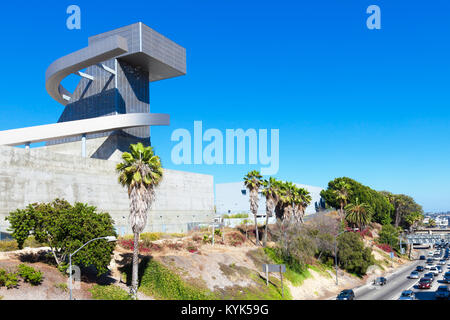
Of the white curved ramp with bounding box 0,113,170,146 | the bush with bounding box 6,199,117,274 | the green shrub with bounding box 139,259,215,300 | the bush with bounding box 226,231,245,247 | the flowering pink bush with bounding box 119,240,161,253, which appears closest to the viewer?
the bush with bounding box 6,199,117,274

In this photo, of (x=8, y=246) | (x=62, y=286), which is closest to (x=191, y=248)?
(x=8, y=246)

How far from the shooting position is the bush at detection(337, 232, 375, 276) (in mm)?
65438

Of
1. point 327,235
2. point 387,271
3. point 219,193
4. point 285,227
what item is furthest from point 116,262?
point 219,193

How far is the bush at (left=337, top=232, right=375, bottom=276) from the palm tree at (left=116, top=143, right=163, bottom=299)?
137ft

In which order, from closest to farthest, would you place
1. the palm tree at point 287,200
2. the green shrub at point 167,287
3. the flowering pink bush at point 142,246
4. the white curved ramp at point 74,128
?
the green shrub at point 167,287, the flowering pink bush at point 142,246, the white curved ramp at point 74,128, the palm tree at point 287,200

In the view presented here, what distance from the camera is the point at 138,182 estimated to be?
34625 millimetres

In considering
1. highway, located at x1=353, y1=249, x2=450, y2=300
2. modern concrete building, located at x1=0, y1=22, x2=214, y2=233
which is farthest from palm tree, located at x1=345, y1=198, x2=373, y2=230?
modern concrete building, located at x1=0, y1=22, x2=214, y2=233

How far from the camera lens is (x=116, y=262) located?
41594 millimetres

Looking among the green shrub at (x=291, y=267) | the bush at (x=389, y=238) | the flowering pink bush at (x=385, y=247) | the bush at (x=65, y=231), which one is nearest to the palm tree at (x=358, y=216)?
the flowering pink bush at (x=385, y=247)

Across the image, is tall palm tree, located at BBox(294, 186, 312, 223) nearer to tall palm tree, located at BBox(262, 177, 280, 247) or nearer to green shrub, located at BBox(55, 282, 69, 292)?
tall palm tree, located at BBox(262, 177, 280, 247)

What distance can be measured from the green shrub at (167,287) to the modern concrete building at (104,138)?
1924 cm

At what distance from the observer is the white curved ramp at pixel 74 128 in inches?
2131

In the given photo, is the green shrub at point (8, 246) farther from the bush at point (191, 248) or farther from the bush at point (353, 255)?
the bush at point (353, 255)
